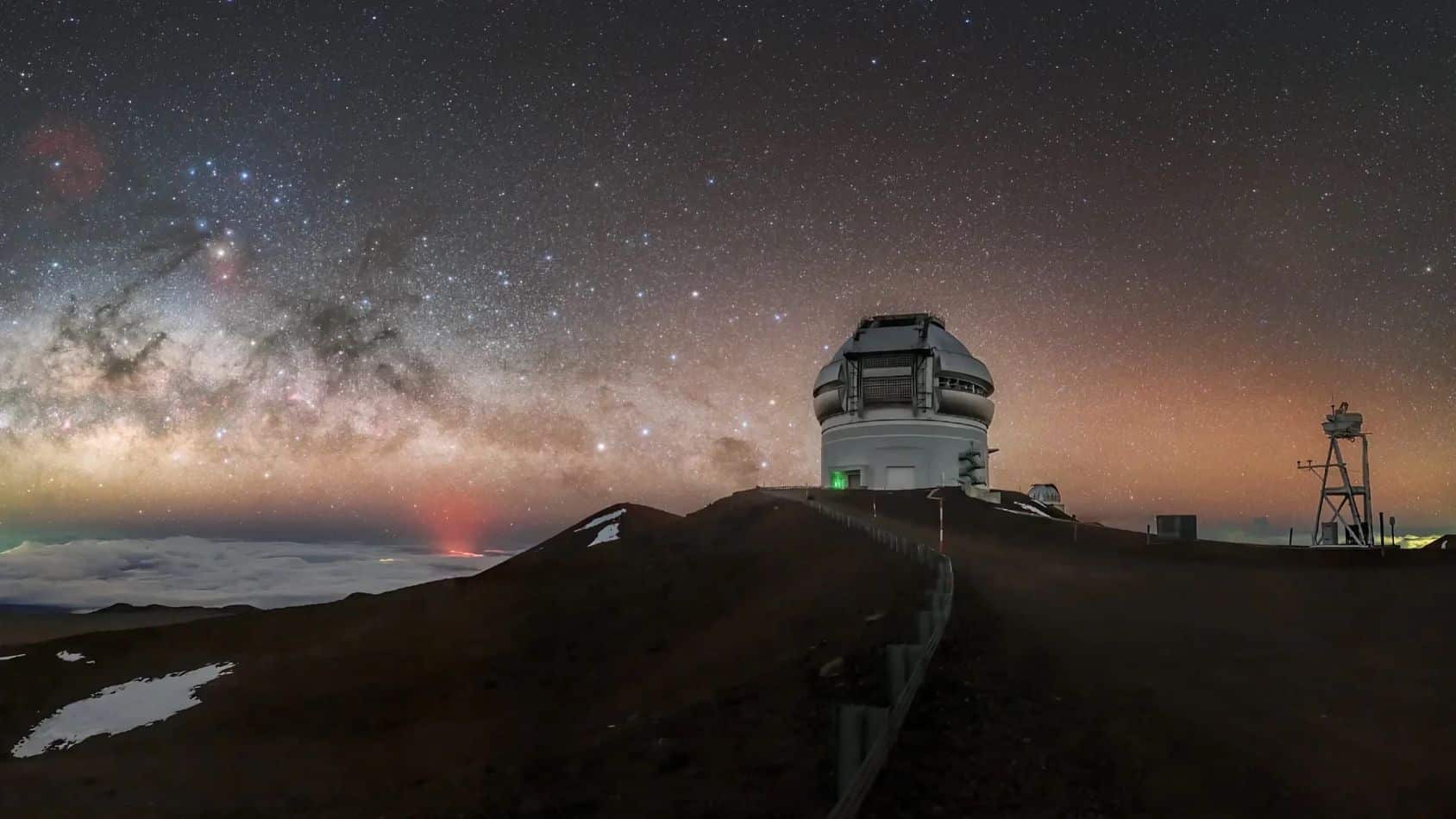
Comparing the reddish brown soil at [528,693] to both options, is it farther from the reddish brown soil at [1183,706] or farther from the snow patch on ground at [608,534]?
the snow patch on ground at [608,534]

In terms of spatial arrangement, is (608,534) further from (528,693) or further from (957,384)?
(957,384)

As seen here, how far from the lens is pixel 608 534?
1766 inches

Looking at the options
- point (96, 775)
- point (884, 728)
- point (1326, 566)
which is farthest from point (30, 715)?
point (1326, 566)

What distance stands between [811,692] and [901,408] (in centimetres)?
4673

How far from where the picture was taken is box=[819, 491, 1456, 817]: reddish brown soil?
293 inches

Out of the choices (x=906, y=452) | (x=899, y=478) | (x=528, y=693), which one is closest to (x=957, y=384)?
(x=906, y=452)

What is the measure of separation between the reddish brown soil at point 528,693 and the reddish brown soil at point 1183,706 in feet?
5.03

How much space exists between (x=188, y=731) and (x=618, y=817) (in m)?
19.4

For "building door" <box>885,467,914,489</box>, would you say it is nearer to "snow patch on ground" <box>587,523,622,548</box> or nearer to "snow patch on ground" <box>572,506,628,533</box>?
"snow patch on ground" <box>572,506,628,533</box>

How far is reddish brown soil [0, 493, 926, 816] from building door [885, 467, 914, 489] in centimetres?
2237

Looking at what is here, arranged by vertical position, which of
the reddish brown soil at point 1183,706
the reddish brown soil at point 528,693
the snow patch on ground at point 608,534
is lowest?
the reddish brown soil at point 528,693

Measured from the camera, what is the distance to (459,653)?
2442 centimetres

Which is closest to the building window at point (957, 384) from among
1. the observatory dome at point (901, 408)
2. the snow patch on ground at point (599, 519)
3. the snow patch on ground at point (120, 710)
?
the observatory dome at point (901, 408)

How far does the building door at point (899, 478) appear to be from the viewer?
5681 cm
